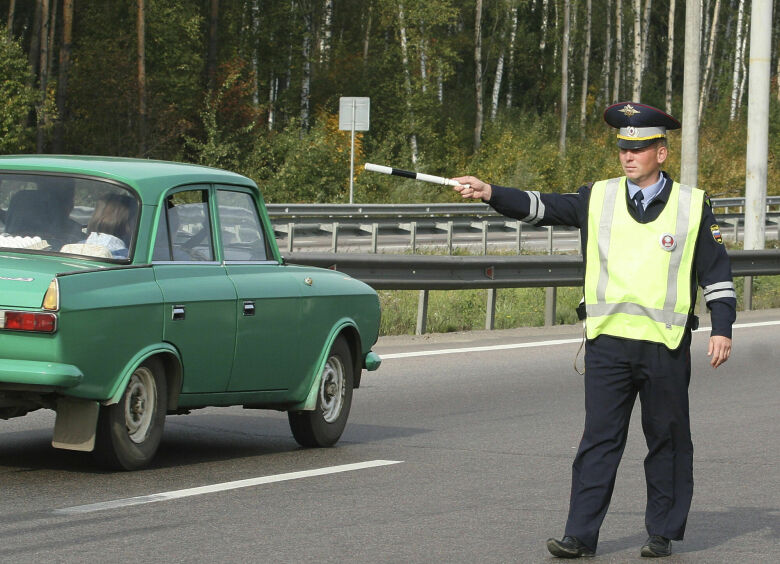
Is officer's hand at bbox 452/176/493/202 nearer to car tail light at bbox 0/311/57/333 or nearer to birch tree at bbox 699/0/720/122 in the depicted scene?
car tail light at bbox 0/311/57/333

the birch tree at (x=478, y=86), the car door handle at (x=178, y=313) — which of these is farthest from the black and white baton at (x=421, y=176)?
the birch tree at (x=478, y=86)

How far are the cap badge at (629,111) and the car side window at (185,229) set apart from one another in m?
2.94

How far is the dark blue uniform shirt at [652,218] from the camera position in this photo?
672 cm

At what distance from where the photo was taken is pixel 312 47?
68.0 meters

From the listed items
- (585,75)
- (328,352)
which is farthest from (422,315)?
(585,75)

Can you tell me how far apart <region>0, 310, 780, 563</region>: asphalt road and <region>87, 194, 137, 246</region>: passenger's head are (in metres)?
1.26

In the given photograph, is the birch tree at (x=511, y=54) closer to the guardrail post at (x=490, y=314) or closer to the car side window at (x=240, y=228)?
the guardrail post at (x=490, y=314)

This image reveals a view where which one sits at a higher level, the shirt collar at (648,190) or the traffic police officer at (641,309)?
the shirt collar at (648,190)

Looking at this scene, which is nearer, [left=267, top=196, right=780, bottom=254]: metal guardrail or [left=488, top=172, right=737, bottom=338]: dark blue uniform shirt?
[left=488, top=172, right=737, bottom=338]: dark blue uniform shirt

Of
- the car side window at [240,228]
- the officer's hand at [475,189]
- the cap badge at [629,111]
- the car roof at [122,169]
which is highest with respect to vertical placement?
the cap badge at [629,111]

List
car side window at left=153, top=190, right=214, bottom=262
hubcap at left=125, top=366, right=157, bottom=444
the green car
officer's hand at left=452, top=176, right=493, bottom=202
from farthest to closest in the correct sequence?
car side window at left=153, top=190, right=214, bottom=262
hubcap at left=125, top=366, right=157, bottom=444
the green car
officer's hand at left=452, top=176, right=493, bottom=202

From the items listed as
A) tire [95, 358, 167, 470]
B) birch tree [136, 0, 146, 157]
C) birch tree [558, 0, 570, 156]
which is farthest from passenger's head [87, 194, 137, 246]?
birch tree [558, 0, 570, 156]

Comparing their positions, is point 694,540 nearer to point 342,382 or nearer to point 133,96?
point 342,382

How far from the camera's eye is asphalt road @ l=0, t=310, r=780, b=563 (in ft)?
22.0
